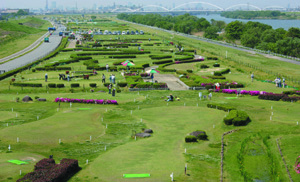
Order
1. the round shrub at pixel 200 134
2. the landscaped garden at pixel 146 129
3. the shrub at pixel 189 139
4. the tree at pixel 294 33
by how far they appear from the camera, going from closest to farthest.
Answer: the landscaped garden at pixel 146 129 → the shrub at pixel 189 139 → the round shrub at pixel 200 134 → the tree at pixel 294 33

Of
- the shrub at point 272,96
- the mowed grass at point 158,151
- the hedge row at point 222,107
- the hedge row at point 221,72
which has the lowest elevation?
the mowed grass at point 158,151

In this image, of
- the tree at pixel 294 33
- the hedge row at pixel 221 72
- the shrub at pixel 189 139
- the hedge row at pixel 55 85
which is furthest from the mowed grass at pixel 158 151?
the tree at pixel 294 33

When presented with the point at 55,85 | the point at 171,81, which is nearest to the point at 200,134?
the point at 55,85

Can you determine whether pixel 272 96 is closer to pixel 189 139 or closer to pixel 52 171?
pixel 189 139

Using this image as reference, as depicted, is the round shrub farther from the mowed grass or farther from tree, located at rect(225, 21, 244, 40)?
tree, located at rect(225, 21, 244, 40)

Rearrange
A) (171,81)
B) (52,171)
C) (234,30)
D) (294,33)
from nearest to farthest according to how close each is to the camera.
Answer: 1. (52,171)
2. (171,81)
3. (294,33)
4. (234,30)

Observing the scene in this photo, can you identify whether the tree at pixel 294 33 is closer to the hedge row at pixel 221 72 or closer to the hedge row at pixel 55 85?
the hedge row at pixel 221 72
